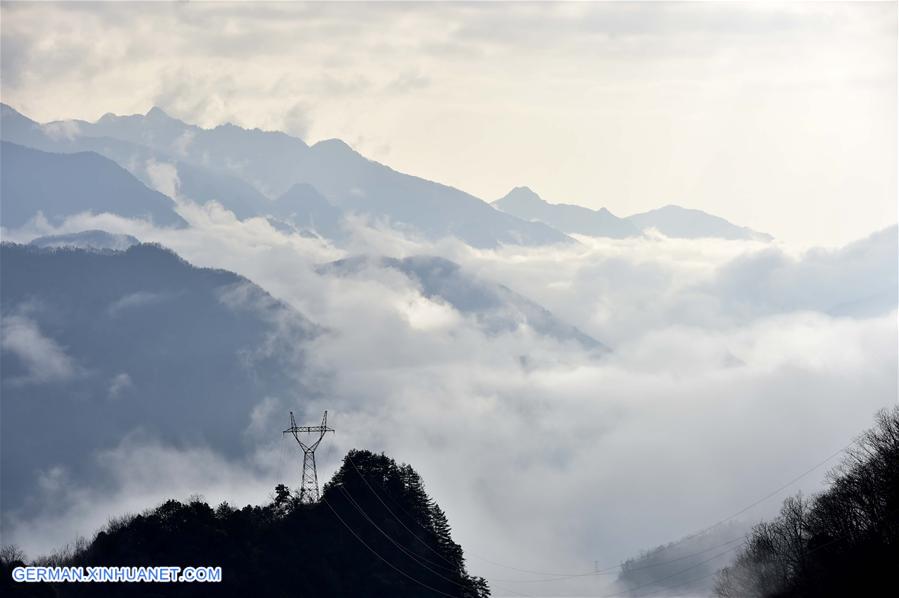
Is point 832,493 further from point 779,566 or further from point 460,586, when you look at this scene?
point 460,586

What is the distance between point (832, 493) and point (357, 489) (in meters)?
65.4

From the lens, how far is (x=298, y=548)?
178 metres

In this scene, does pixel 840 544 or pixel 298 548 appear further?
pixel 298 548

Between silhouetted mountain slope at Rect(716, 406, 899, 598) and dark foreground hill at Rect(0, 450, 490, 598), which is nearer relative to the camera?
silhouetted mountain slope at Rect(716, 406, 899, 598)

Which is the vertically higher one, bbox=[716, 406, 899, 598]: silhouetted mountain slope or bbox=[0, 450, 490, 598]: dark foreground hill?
bbox=[0, 450, 490, 598]: dark foreground hill

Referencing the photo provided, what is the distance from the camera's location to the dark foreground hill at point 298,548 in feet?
543

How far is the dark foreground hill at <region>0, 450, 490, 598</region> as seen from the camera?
543 feet

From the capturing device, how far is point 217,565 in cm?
16650

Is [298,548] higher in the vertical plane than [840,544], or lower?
higher

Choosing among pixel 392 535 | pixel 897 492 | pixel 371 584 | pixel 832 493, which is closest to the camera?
pixel 897 492

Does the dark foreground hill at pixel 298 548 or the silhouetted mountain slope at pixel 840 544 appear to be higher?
the dark foreground hill at pixel 298 548

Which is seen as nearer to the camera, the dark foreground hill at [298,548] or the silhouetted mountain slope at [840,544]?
the silhouetted mountain slope at [840,544]

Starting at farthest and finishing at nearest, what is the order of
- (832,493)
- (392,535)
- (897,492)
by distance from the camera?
(392,535) → (832,493) → (897,492)

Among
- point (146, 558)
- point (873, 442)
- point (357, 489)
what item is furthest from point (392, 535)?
point (873, 442)
